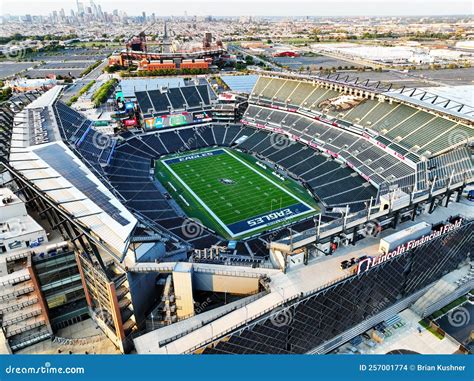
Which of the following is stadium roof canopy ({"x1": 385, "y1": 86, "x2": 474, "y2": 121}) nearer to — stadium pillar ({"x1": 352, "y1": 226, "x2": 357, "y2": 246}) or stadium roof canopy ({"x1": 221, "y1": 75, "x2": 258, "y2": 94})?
stadium pillar ({"x1": 352, "y1": 226, "x2": 357, "y2": 246})

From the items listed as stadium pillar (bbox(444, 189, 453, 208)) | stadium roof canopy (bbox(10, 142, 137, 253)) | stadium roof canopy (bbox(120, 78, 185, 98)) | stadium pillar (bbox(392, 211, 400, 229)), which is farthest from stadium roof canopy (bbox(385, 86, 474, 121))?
stadium roof canopy (bbox(120, 78, 185, 98))

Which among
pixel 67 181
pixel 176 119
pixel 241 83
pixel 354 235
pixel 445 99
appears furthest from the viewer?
pixel 241 83

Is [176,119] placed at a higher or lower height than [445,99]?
lower

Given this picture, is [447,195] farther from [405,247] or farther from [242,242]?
[242,242]

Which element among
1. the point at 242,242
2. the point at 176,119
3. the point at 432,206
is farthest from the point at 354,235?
the point at 176,119

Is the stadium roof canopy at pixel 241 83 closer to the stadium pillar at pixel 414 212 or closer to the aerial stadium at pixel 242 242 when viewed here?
the aerial stadium at pixel 242 242

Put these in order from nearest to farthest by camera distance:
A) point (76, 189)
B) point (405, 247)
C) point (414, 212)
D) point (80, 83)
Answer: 1. point (405, 247)
2. point (76, 189)
3. point (414, 212)
4. point (80, 83)
